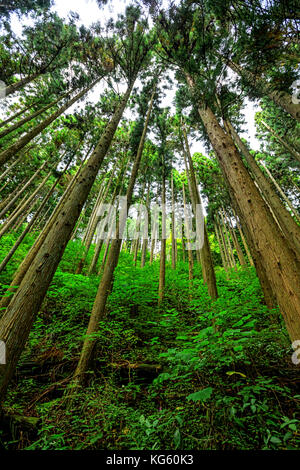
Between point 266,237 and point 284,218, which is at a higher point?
point 284,218

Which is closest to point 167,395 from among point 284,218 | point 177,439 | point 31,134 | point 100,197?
point 177,439

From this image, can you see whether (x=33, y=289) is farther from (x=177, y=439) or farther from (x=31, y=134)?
(x=31, y=134)

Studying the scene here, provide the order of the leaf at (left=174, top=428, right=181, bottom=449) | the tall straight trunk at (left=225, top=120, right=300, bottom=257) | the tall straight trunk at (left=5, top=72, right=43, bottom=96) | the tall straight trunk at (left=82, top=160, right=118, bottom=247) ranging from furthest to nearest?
the tall straight trunk at (left=82, top=160, right=118, bottom=247)
the tall straight trunk at (left=5, top=72, right=43, bottom=96)
the tall straight trunk at (left=225, top=120, right=300, bottom=257)
the leaf at (left=174, top=428, right=181, bottom=449)

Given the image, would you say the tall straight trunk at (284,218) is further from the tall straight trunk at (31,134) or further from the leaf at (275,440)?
the tall straight trunk at (31,134)

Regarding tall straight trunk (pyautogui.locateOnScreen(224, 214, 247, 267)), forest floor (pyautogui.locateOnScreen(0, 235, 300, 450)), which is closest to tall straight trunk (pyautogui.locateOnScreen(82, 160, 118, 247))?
forest floor (pyautogui.locateOnScreen(0, 235, 300, 450))

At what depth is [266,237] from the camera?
2541mm

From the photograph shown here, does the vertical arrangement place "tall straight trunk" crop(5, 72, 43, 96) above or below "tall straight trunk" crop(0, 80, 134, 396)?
above

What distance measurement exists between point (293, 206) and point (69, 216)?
18074mm

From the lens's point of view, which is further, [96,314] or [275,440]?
[96,314]

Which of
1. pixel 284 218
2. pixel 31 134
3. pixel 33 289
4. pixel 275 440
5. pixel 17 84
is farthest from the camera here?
pixel 17 84

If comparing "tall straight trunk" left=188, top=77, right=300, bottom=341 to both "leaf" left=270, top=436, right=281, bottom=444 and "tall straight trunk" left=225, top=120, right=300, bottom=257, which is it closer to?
"leaf" left=270, top=436, right=281, bottom=444

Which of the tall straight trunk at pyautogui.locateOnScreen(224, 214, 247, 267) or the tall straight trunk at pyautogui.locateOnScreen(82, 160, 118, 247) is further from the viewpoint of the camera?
the tall straight trunk at pyautogui.locateOnScreen(224, 214, 247, 267)

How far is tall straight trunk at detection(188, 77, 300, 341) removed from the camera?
208 centimetres

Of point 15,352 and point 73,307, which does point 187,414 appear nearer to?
point 15,352
